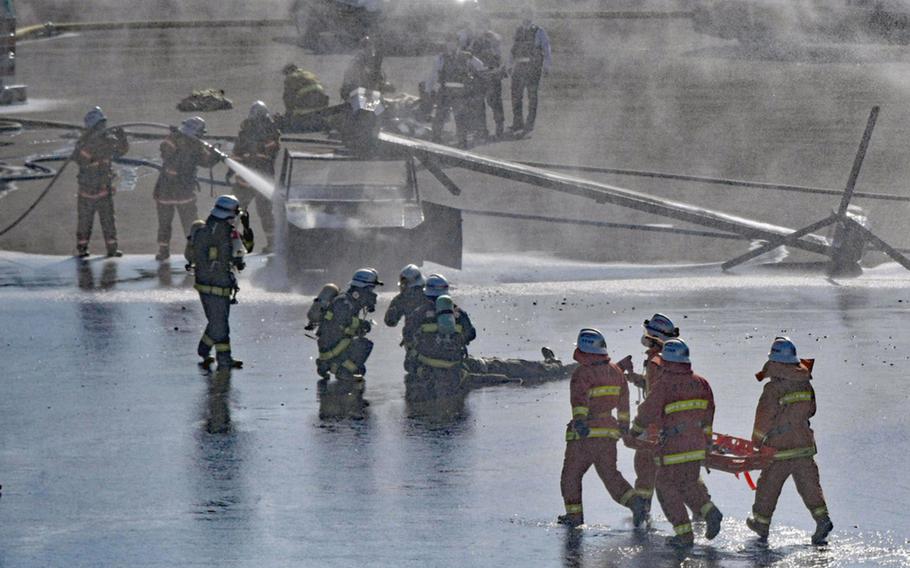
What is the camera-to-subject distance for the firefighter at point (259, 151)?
21.3 m

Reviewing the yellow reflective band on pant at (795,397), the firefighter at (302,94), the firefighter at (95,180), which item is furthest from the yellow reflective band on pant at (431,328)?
the firefighter at (302,94)

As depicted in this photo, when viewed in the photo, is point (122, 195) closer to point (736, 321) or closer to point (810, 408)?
→ point (736, 321)

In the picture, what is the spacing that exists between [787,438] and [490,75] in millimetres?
18078

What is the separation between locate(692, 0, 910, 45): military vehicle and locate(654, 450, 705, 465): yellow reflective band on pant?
23.4 m

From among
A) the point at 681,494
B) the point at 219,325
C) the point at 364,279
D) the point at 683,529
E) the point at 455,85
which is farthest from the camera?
the point at 455,85

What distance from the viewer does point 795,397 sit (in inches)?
427

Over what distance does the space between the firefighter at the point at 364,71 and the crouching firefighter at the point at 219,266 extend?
44.2 ft

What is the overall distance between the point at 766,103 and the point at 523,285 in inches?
538

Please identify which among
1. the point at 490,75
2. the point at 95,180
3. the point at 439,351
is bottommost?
the point at 439,351

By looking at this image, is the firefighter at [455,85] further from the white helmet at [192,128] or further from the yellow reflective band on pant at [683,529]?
the yellow reflective band on pant at [683,529]

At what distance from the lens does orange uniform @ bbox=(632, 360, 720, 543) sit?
1050 cm

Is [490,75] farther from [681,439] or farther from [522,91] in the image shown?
[681,439]

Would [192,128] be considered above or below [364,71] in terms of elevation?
below

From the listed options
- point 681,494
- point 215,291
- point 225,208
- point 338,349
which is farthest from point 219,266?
point 681,494
